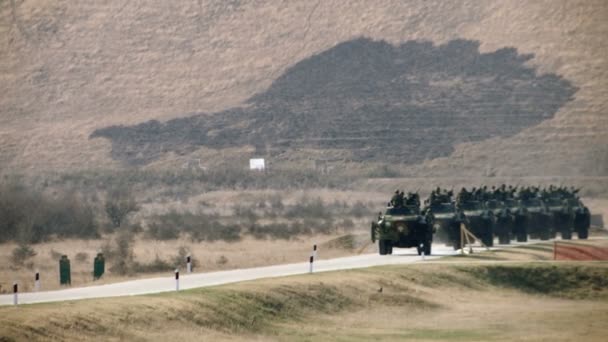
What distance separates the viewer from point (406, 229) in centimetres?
5359

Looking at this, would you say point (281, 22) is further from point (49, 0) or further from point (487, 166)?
point (487, 166)

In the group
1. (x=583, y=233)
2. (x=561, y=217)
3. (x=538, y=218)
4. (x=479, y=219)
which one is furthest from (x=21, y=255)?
(x=583, y=233)

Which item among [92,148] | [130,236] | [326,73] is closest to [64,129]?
[92,148]

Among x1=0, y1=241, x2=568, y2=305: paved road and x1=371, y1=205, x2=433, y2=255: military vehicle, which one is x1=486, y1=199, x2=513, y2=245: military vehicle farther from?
x1=371, y1=205, x2=433, y2=255: military vehicle

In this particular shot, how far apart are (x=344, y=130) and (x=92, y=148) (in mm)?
20443

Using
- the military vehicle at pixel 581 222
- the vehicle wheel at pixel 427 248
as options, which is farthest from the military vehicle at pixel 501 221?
the vehicle wheel at pixel 427 248

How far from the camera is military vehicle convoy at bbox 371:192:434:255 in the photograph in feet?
176

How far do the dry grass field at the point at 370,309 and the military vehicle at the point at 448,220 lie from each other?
7.47 meters

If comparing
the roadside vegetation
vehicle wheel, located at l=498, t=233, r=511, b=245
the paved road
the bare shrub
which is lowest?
the roadside vegetation

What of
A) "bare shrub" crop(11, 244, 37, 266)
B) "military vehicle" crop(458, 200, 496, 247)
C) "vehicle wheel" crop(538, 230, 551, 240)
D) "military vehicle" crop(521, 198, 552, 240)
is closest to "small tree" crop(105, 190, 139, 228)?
"bare shrub" crop(11, 244, 37, 266)

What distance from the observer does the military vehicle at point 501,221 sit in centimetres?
6191

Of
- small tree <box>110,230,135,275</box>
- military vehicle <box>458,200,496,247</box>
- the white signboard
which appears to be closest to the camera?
small tree <box>110,230,135,275</box>

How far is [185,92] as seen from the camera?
Answer: 490 ft

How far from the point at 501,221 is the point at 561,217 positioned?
4910 millimetres
